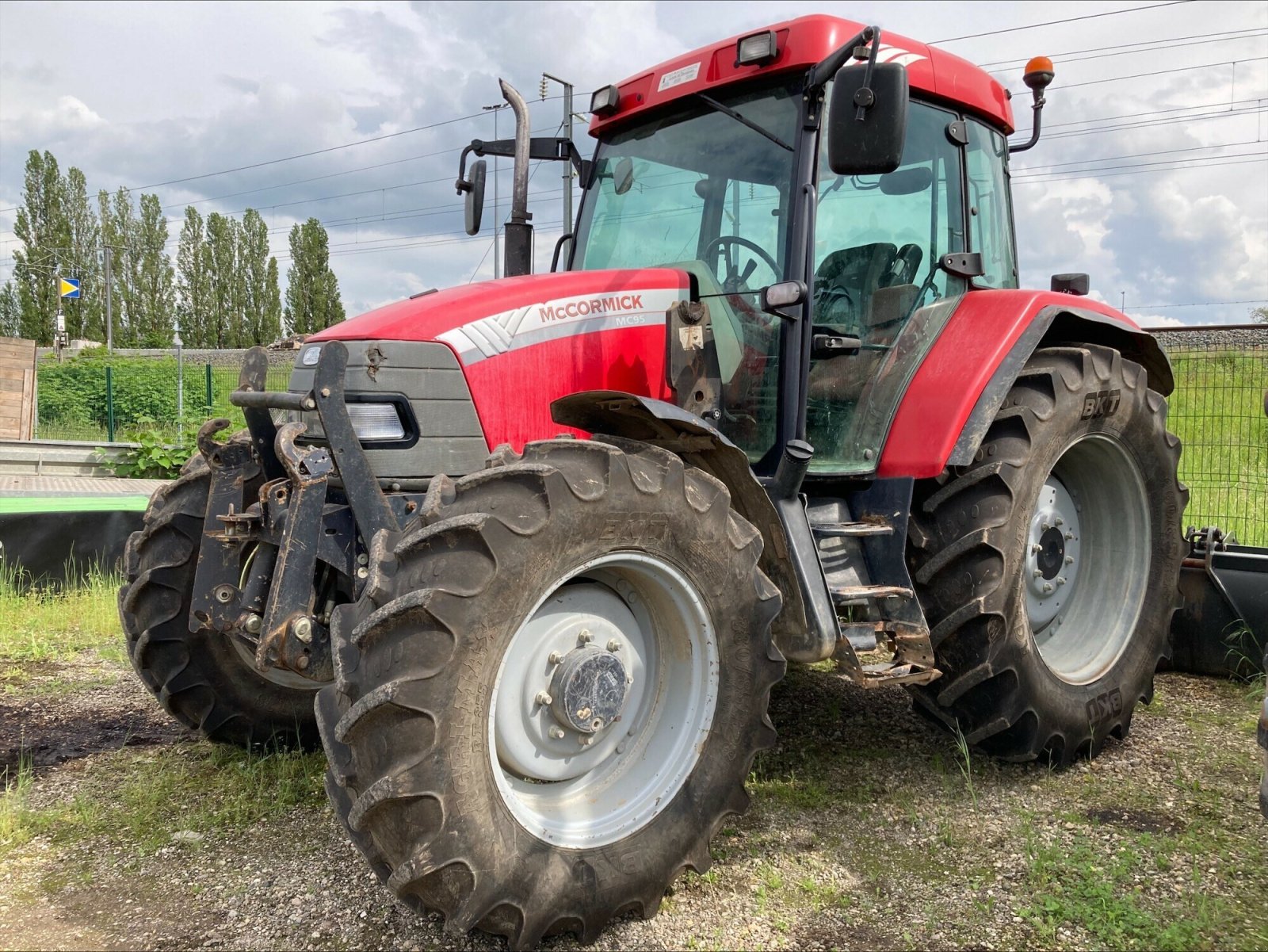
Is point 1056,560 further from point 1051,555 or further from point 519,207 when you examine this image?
point 519,207

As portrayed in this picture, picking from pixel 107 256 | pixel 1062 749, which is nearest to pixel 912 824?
pixel 1062 749

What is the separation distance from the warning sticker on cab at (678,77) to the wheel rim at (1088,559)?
207 centimetres

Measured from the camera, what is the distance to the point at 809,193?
3.43m

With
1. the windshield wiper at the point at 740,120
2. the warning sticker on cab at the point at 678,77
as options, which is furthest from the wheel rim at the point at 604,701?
the warning sticker on cab at the point at 678,77

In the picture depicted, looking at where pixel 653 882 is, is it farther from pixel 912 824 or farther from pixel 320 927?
pixel 912 824

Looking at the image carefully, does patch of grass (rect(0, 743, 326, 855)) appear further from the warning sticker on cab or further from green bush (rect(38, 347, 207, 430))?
green bush (rect(38, 347, 207, 430))

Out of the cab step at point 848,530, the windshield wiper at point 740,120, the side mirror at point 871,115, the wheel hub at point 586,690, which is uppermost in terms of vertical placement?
the windshield wiper at point 740,120

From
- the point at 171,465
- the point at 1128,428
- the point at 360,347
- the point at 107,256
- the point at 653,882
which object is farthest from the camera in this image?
the point at 107,256

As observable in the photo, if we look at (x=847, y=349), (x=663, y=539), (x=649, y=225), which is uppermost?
(x=649, y=225)

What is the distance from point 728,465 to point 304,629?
1.34 metres

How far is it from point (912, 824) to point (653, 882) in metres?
1.12

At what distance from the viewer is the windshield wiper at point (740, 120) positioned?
3504 millimetres

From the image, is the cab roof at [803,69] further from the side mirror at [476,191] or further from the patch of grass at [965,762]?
the patch of grass at [965,762]

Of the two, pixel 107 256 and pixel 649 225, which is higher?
pixel 107 256
